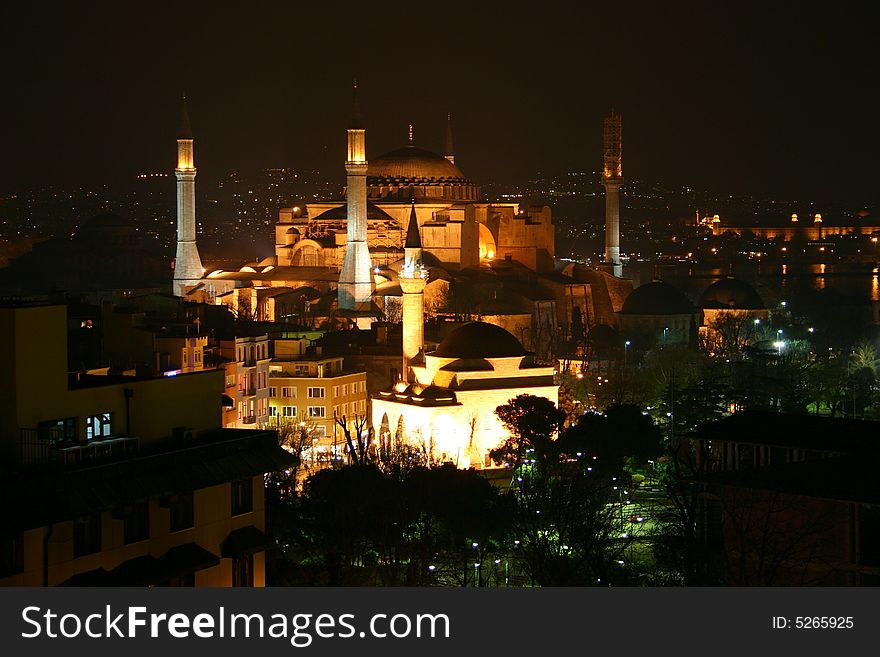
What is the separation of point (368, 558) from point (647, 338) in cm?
3512

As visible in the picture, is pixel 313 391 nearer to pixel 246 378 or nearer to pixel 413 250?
pixel 246 378

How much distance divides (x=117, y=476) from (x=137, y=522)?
1.40 ft

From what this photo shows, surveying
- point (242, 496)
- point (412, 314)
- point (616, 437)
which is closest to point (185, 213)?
point (412, 314)

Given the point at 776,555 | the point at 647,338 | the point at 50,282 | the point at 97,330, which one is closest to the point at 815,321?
the point at 647,338

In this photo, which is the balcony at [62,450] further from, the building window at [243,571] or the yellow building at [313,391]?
the yellow building at [313,391]

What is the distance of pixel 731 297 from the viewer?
63.1 meters

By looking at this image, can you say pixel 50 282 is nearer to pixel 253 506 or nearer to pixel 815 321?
pixel 815 321

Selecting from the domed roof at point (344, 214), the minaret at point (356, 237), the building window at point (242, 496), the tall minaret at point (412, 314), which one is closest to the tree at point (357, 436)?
the tall minaret at point (412, 314)

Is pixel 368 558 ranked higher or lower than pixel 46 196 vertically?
lower

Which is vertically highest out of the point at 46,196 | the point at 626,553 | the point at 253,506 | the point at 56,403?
the point at 46,196

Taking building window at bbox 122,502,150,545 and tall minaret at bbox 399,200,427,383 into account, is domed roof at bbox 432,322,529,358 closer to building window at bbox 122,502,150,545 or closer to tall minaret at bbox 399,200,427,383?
tall minaret at bbox 399,200,427,383

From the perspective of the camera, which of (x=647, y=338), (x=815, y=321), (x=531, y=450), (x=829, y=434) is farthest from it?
(x=815, y=321)

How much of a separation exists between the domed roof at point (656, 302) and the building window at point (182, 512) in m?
45.1

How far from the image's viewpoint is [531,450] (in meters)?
33.2
